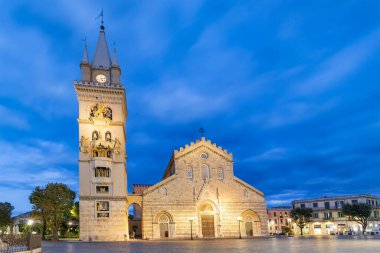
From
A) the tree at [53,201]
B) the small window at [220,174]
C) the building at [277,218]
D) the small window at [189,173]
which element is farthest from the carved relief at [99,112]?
the building at [277,218]

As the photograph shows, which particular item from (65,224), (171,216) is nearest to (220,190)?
(171,216)

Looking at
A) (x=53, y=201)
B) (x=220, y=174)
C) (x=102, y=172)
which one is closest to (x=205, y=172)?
(x=220, y=174)

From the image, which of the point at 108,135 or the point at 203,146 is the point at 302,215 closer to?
the point at 203,146

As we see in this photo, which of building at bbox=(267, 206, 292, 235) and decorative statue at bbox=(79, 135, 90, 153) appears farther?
building at bbox=(267, 206, 292, 235)

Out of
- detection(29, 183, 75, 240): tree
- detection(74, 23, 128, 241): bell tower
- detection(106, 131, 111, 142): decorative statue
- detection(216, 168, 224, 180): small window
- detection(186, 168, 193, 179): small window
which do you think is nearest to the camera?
detection(74, 23, 128, 241): bell tower

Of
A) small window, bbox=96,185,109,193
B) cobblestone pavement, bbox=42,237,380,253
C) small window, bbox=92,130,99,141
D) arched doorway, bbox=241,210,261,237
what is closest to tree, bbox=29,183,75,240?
small window, bbox=96,185,109,193

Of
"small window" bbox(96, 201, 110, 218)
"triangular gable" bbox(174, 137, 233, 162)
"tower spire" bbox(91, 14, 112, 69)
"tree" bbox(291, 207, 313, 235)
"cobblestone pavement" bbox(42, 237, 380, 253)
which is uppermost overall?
"tower spire" bbox(91, 14, 112, 69)

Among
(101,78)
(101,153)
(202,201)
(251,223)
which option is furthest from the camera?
(251,223)

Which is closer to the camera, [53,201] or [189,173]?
[53,201]

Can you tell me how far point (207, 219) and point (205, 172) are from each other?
8.39 meters

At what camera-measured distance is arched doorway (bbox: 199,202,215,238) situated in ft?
204

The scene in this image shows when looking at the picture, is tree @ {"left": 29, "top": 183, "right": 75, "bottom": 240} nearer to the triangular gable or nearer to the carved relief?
the carved relief

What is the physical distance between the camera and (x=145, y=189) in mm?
62062

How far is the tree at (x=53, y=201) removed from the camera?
6184cm
